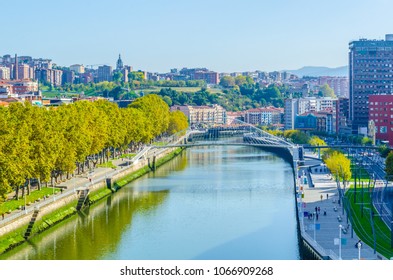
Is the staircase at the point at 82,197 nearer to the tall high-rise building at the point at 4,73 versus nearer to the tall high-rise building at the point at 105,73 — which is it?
the tall high-rise building at the point at 4,73

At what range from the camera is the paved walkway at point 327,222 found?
47.1 feet

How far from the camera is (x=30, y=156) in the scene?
19.4 m

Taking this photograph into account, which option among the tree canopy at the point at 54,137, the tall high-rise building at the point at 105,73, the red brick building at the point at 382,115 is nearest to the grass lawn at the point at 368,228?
the tree canopy at the point at 54,137

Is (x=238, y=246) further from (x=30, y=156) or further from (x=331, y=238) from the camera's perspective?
(x=30, y=156)

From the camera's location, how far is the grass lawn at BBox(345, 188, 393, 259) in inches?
581

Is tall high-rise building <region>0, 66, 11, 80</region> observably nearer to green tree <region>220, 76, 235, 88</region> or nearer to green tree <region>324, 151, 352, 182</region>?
green tree <region>220, 76, 235, 88</region>

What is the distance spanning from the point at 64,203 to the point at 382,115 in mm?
23415

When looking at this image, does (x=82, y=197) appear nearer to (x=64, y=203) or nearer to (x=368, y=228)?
(x=64, y=203)

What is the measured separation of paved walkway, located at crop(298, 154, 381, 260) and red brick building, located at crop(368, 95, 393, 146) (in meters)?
13.7

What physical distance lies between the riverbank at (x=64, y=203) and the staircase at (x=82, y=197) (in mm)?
131

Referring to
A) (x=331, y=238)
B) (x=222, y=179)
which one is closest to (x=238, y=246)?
(x=331, y=238)

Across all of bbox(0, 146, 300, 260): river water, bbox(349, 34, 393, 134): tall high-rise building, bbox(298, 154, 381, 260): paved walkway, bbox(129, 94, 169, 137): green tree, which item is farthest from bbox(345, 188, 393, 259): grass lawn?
bbox(349, 34, 393, 134): tall high-rise building

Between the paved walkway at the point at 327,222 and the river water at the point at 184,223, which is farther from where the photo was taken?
the river water at the point at 184,223

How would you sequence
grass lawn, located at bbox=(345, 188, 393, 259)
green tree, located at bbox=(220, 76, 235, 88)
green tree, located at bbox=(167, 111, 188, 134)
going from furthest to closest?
green tree, located at bbox=(220, 76, 235, 88), green tree, located at bbox=(167, 111, 188, 134), grass lawn, located at bbox=(345, 188, 393, 259)
